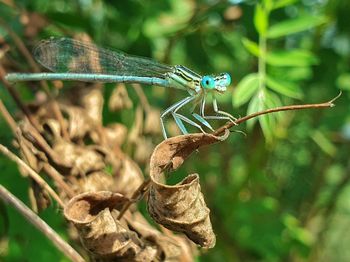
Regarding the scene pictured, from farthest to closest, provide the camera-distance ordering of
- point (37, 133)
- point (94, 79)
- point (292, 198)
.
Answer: point (292, 198) < point (94, 79) < point (37, 133)

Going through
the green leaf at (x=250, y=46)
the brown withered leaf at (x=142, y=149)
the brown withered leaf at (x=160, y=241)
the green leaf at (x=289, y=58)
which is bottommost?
the brown withered leaf at (x=160, y=241)

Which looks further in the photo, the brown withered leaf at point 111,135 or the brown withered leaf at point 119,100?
the brown withered leaf at point 119,100

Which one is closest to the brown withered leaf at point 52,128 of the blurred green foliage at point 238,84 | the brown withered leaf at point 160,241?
the blurred green foliage at point 238,84

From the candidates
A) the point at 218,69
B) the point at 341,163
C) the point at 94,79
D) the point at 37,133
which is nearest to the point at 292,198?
the point at 341,163

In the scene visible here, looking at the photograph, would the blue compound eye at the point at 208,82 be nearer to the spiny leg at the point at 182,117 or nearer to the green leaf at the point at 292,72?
the spiny leg at the point at 182,117

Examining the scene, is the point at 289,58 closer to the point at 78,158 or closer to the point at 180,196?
the point at 78,158

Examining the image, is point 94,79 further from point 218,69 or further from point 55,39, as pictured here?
point 218,69

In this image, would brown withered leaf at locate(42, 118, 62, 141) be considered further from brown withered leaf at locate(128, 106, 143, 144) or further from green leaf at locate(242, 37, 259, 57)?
green leaf at locate(242, 37, 259, 57)

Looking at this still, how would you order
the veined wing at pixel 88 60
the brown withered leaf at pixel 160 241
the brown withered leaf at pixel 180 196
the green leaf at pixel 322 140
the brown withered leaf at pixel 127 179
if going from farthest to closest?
the green leaf at pixel 322 140, the veined wing at pixel 88 60, the brown withered leaf at pixel 127 179, the brown withered leaf at pixel 160 241, the brown withered leaf at pixel 180 196
